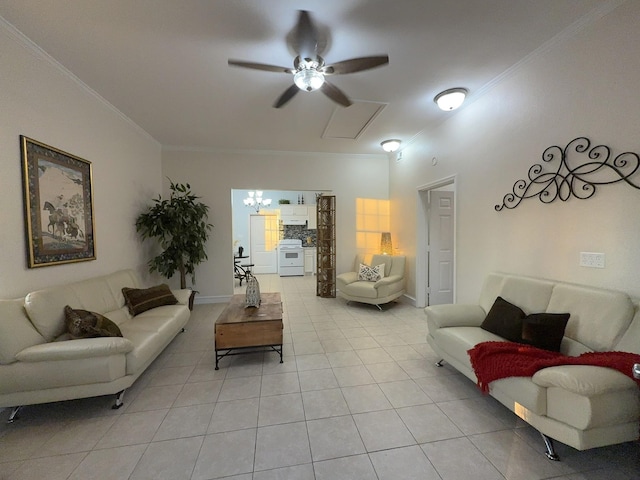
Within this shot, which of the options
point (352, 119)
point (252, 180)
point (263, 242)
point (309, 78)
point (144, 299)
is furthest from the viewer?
point (263, 242)

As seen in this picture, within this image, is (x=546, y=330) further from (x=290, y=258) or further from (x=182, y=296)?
(x=290, y=258)

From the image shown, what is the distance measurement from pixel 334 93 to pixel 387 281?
3.10 meters

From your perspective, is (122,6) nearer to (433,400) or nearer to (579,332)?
(433,400)

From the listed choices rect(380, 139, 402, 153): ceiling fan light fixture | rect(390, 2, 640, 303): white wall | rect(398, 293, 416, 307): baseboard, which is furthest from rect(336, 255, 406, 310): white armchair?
rect(380, 139, 402, 153): ceiling fan light fixture

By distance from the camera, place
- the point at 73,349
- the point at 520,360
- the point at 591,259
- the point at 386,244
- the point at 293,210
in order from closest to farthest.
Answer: the point at 520,360, the point at 73,349, the point at 591,259, the point at 386,244, the point at 293,210

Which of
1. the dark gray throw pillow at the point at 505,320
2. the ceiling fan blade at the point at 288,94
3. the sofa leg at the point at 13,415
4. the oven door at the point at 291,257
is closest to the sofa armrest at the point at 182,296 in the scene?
the sofa leg at the point at 13,415

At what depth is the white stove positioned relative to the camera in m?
8.11

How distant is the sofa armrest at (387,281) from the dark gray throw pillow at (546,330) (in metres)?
2.47

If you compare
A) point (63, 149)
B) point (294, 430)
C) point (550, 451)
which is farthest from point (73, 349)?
point (550, 451)

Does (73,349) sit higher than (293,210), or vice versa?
(293,210)

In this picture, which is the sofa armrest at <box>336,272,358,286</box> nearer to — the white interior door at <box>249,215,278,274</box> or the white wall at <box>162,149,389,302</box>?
the white wall at <box>162,149,389,302</box>

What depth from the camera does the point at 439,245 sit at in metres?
4.64

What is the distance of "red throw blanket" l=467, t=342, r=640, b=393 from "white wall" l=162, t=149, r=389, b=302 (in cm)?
381

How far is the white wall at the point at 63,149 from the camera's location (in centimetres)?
206
